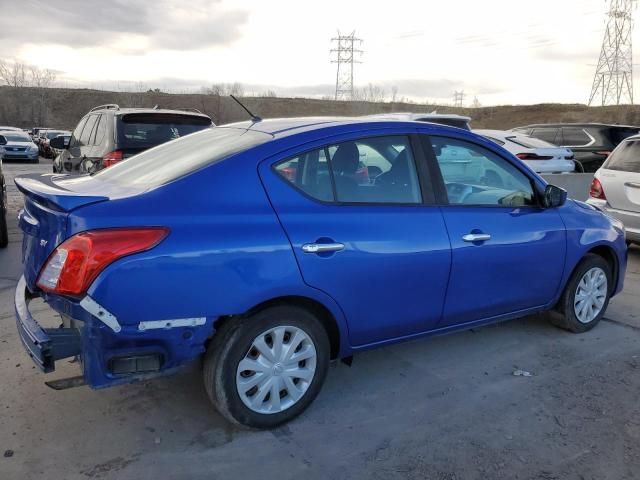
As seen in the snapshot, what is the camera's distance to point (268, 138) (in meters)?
3.20

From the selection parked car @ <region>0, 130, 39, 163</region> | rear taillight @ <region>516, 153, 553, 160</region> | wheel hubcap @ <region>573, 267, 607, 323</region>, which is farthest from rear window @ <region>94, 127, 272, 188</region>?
parked car @ <region>0, 130, 39, 163</region>

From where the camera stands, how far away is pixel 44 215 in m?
2.86

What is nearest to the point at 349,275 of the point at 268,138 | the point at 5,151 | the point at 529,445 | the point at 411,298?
the point at 411,298

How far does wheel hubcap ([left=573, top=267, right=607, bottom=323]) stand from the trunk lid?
3.71 meters

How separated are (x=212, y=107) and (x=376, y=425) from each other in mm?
74692

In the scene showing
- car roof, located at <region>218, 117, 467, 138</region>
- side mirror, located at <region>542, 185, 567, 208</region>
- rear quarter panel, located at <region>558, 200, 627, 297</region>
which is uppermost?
car roof, located at <region>218, 117, 467, 138</region>

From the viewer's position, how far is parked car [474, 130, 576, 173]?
11.5m

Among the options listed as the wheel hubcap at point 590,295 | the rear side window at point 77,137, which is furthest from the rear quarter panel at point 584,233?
the rear side window at point 77,137

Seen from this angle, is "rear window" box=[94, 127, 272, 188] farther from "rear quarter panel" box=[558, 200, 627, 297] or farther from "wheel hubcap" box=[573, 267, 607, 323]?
"wheel hubcap" box=[573, 267, 607, 323]

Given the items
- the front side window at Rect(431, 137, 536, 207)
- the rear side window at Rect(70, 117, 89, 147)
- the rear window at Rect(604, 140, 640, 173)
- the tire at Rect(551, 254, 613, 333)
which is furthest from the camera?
the rear side window at Rect(70, 117, 89, 147)

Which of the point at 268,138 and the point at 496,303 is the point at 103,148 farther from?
the point at 496,303

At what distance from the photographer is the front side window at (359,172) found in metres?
3.13

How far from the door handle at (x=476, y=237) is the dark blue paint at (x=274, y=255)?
0.03 meters

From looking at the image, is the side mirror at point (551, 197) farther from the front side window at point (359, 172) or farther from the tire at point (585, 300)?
the front side window at point (359, 172)
